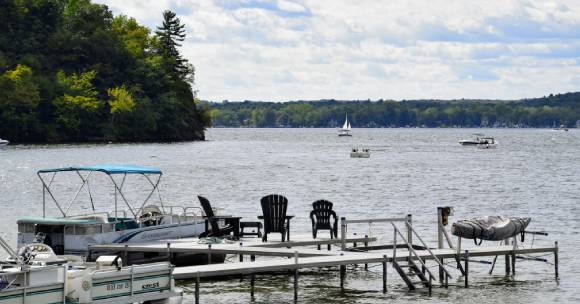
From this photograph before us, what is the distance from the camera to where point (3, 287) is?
65.0 ft

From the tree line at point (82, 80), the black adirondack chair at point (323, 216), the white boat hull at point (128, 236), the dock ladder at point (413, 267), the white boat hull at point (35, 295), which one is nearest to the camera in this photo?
the white boat hull at point (35, 295)

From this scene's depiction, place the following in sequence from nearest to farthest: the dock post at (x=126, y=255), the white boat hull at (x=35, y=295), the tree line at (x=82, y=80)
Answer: the white boat hull at (x=35, y=295)
the dock post at (x=126, y=255)
the tree line at (x=82, y=80)

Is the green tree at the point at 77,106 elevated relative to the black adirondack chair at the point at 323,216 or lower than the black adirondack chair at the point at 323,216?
elevated

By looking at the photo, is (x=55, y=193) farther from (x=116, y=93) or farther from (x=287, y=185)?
(x=116, y=93)

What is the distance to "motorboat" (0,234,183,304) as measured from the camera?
782 inches

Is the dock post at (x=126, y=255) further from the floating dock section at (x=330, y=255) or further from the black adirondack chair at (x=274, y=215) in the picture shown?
the black adirondack chair at (x=274, y=215)

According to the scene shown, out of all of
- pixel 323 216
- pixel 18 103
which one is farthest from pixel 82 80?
pixel 323 216

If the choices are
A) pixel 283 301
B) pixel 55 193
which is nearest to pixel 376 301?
pixel 283 301

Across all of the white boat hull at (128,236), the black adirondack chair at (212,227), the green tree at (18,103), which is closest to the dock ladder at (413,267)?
the black adirondack chair at (212,227)

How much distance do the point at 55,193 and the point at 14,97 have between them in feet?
235

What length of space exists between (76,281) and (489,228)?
13.2m

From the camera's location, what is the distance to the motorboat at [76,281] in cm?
1986

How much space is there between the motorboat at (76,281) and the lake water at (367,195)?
3.91m

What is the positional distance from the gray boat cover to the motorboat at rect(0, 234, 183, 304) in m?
9.54
